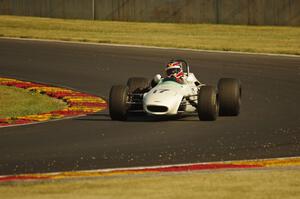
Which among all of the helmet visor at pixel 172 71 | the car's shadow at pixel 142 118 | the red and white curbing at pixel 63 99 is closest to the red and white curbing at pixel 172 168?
the car's shadow at pixel 142 118

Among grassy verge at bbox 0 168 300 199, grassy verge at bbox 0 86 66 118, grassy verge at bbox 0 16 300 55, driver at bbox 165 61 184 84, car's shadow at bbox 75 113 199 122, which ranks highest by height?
driver at bbox 165 61 184 84

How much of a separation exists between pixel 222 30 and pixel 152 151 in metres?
29.4

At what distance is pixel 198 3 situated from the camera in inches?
1825

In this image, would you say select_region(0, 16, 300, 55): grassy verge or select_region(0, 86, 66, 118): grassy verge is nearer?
select_region(0, 86, 66, 118): grassy verge

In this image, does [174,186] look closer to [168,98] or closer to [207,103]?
[168,98]

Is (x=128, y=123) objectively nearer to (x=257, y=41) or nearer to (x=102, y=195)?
A: (x=102, y=195)

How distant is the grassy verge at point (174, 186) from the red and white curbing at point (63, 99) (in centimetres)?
668

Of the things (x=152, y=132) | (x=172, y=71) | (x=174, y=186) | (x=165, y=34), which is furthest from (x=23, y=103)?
(x=165, y=34)

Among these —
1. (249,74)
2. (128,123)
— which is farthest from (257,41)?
(128,123)

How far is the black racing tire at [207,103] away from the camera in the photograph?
19750 millimetres

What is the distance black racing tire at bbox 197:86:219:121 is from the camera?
19.8 meters

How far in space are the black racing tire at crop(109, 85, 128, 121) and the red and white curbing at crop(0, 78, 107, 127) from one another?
137 cm

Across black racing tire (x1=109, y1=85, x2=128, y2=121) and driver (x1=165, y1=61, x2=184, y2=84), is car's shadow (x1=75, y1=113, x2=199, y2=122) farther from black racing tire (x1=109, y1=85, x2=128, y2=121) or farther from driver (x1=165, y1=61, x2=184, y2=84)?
driver (x1=165, y1=61, x2=184, y2=84)

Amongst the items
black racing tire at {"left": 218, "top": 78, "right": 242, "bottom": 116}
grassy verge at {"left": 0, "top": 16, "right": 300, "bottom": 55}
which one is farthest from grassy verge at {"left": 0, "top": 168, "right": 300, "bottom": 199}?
grassy verge at {"left": 0, "top": 16, "right": 300, "bottom": 55}
